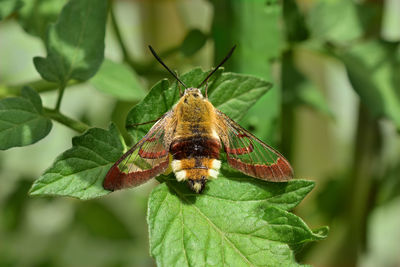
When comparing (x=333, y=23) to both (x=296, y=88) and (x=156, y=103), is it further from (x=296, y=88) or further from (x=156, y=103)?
(x=156, y=103)

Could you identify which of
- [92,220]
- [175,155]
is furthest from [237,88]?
[92,220]

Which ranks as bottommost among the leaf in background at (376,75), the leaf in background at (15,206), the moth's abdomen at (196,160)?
the leaf in background at (15,206)

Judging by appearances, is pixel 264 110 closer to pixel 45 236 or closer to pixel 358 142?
pixel 358 142

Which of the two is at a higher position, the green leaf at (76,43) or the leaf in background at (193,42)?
the green leaf at (76,43)

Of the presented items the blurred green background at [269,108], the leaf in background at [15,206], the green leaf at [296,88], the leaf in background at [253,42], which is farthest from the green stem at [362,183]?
the leaf in background at [15,206]

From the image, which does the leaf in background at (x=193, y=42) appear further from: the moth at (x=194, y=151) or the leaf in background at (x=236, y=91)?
the leaf in background at (x=236, y=91)

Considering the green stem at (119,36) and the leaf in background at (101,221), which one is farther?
the leaf in background at (101,221)

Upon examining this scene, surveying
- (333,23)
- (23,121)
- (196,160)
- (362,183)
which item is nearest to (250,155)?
(196,160)
